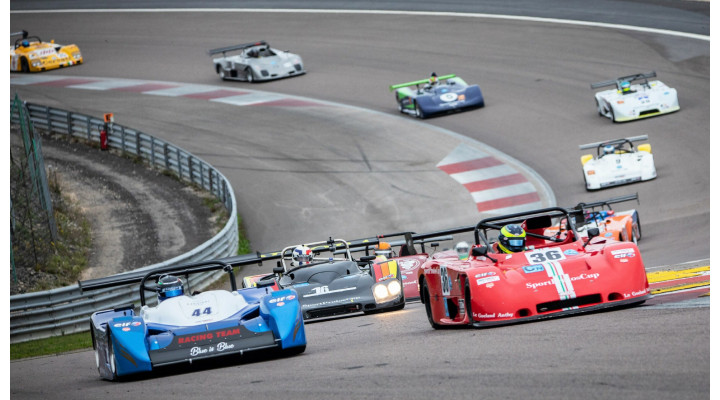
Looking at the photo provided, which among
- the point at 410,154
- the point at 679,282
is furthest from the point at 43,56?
the point at 679,282

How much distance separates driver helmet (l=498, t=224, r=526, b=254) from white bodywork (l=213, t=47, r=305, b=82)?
31.2 meters

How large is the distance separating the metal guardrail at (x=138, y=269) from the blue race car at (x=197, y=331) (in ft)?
27.2

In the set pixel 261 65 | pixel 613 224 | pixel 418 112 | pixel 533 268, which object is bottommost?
pixel 418 112

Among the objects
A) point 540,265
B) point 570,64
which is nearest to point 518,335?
point 540,265

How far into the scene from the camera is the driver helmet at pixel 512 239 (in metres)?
12.7

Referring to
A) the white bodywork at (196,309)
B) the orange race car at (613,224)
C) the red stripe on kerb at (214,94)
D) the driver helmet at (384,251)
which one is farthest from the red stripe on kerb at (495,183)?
the white bodywork at (196,309)

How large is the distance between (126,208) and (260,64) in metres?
14.3

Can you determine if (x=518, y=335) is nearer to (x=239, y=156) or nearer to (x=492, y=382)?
(x=492, y=382)

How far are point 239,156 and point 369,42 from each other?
556 inches

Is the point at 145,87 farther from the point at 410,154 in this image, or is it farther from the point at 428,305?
the point at 428,305

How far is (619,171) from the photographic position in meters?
27.5

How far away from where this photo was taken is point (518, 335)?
10.8m

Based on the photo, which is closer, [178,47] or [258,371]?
[258,371]

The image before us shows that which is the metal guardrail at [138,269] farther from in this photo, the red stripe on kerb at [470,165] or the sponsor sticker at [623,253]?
the sponsor sticker at [623,253]
